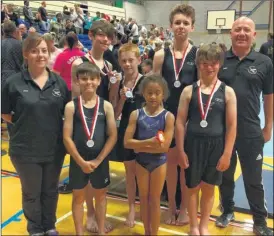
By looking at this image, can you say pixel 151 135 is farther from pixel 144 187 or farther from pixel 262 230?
pixel 262 230

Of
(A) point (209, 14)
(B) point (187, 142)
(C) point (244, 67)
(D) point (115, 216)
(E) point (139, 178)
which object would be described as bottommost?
(D) point (115, 216)

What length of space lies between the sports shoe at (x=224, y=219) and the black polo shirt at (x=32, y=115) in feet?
5.45

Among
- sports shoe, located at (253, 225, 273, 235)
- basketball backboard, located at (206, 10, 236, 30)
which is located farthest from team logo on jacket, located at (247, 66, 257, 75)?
basketball backboard, located at (206, 10, 236, 30)

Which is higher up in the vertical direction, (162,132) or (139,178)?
(162,132)

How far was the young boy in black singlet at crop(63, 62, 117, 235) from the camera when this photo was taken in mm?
2332

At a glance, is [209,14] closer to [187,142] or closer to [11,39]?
[11,39]

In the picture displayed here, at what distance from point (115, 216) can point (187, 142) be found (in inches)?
48.7

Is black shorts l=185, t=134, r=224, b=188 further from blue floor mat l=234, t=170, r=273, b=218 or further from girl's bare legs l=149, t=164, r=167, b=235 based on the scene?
blue floor mat l=234, t=170, r=273, b=218

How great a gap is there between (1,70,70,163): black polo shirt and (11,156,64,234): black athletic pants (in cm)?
8

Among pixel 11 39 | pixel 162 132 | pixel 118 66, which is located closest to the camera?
pixel 162 132

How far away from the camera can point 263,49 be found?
7.27 m

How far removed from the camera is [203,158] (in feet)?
7.91

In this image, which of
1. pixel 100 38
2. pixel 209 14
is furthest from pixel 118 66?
pixel 209 14

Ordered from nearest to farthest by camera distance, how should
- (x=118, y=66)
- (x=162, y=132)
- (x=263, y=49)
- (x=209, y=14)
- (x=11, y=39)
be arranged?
(x=162, y=132), (x=118, y=66), (x=11, y=39), (x=263, y=49), (x=209, y=14)
